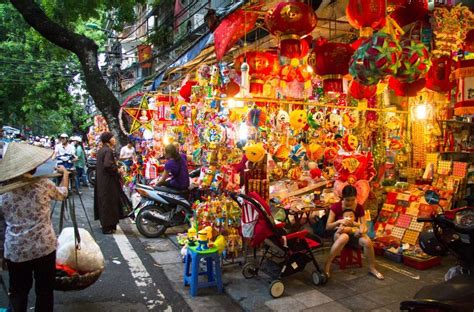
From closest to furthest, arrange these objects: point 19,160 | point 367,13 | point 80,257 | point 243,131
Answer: point 19,160 < point 80,257 < point 367,13 < point 243,131

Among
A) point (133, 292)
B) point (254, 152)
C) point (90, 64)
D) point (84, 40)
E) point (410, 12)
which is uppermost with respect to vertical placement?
point (84, 40)

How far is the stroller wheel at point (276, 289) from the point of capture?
185 inches

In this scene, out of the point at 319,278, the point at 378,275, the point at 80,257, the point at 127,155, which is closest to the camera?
the point at 80,257

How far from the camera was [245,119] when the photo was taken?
696 centimetres

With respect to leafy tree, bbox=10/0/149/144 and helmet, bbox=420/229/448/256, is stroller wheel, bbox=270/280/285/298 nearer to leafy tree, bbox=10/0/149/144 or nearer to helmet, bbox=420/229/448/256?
helmet, bbox=420/229/448/256

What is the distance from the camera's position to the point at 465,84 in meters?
5.42

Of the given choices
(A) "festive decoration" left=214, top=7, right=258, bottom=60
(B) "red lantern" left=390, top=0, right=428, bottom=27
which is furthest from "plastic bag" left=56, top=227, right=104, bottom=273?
(B) "red lantern" left=390, top=0, right=428, bottom=27

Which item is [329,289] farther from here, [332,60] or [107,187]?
[107,187]

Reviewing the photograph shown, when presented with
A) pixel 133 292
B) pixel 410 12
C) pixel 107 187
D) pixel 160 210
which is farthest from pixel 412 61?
pixel 107 187

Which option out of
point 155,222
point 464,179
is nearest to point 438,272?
point 464,179

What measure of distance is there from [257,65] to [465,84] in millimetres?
3033

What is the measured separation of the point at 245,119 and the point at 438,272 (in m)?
3.97

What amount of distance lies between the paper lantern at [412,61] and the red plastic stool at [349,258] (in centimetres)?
275

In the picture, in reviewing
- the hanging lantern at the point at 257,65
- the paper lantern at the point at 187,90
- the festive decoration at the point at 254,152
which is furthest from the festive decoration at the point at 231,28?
the paper lantern at the point at 187,90
